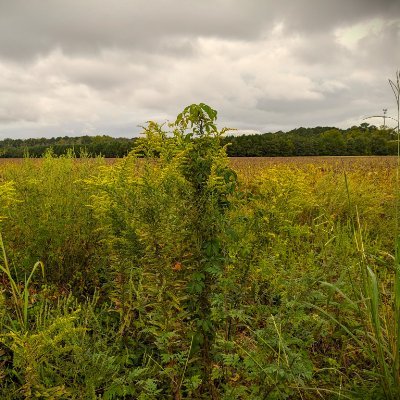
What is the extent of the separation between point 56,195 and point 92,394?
2.61 meters

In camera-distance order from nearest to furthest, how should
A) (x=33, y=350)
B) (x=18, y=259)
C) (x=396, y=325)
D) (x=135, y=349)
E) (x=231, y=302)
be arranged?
1. (x=33, y=350)
2. (x=396, y=325)
3. (x=231, y=302)
4. (x=135, y=349)
5. (x=18, y=259)

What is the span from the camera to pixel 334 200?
7.23 metres

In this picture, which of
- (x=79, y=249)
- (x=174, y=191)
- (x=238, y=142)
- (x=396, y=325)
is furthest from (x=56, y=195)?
(x=238, y=142)

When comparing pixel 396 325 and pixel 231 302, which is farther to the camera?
pixel 231 302

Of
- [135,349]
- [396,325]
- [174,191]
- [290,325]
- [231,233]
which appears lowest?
[135,349]

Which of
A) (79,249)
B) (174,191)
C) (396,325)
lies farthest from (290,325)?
(79,249)

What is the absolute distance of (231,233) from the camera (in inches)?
→ 85.2

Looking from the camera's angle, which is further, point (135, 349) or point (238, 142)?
point (238, 142)

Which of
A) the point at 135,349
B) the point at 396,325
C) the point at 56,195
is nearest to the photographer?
the point at 396,325

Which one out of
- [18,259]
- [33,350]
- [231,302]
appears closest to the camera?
[33,350]

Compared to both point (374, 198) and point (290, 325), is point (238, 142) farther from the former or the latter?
point (290, 325)

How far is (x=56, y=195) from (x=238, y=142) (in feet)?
126

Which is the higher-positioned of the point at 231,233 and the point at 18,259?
the point at 231,233

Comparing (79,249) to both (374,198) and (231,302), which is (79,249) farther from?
(374,198)
